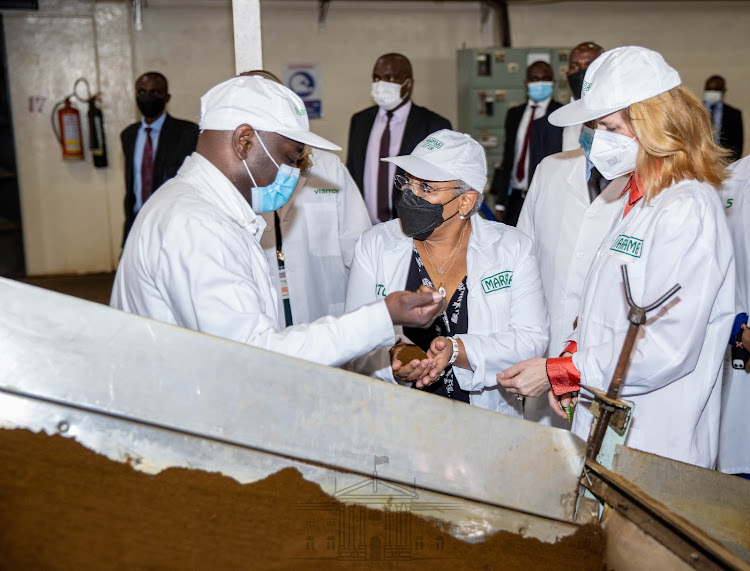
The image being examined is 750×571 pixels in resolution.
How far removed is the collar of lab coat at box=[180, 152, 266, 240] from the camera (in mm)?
1853

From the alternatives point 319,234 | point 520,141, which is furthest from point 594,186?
point 520,141

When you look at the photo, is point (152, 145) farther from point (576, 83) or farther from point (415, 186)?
point (415, 186)

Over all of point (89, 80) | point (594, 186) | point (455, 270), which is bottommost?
point (455, 270)

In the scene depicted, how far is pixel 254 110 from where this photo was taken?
1.83 meters

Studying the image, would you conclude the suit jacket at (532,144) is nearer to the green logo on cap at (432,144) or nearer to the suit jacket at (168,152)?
the green logo on cap at (432,144)

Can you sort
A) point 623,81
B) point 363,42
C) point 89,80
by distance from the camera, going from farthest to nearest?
point 363,42 → point 89,80 → point 623,81

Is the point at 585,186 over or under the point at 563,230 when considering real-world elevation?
over

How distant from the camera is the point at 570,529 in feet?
4.90

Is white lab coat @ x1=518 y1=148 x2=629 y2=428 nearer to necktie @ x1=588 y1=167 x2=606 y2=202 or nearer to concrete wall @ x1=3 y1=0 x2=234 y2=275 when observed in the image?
necktie @ x1=588 y1=167 x2=606 y2=202

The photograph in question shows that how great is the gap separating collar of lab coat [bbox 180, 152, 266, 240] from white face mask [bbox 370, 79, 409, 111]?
3295 mm

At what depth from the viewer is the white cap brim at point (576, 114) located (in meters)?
1.99

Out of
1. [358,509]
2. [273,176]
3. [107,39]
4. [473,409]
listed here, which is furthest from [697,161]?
[107,39]

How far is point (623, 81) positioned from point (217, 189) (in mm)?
1084

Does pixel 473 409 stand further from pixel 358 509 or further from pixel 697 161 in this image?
pixel 697 161
